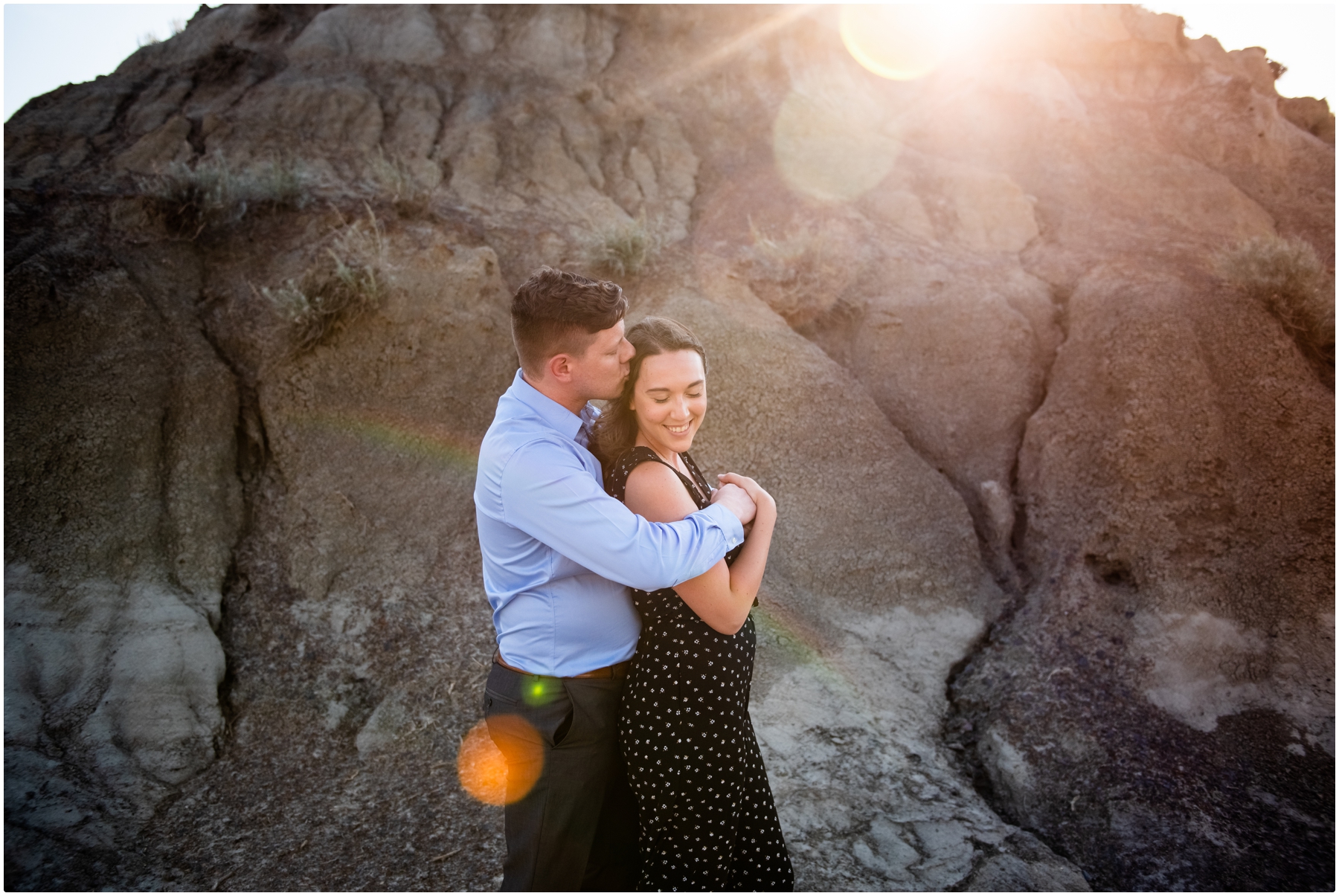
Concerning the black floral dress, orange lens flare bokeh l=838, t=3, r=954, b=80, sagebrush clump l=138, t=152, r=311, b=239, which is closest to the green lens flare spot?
the black floral dress

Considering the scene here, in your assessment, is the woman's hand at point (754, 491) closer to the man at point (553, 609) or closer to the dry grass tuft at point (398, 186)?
the man at point (553, 609)

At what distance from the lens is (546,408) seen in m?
2.28

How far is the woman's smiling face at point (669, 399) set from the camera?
2340mm

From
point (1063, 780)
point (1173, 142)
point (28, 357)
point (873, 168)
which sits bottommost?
point (1063, 780)

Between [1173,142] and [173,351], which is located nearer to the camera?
[173,351]

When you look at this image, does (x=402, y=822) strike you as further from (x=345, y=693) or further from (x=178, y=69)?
(x=178, y=69)

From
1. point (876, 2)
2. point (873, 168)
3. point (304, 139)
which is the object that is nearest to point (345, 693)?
point (304, 139)

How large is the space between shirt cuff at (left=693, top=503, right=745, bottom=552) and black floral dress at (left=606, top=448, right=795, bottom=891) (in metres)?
0.22

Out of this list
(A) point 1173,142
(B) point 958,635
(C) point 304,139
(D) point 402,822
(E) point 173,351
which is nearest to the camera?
(D) point 402,822

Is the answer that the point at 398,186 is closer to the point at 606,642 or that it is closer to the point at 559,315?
the point at 559,315

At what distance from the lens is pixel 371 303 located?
6219 mm

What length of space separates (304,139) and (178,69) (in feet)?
8.88

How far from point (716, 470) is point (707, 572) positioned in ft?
13.0

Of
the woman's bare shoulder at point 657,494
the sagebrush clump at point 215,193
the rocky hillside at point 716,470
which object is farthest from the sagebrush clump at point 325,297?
the woman's bare shoulder at point 657,494
